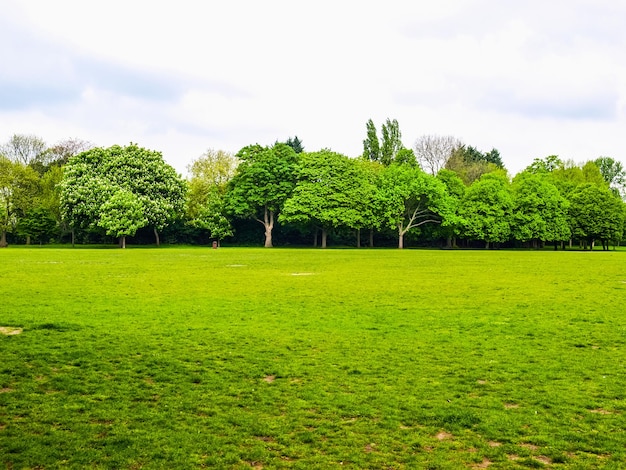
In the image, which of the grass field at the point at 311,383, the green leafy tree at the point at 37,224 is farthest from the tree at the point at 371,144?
the grass field at the point at 311,383

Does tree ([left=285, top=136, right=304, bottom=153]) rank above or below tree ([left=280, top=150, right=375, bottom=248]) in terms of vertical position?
above

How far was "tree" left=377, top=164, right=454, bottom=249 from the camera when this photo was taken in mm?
71812

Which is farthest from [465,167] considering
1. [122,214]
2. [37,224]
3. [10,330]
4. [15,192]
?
[10,330]

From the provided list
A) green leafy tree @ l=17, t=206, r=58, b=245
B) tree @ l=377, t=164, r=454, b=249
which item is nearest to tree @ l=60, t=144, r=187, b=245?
green leafy tree @ l=17, t=206, r=58, b=245

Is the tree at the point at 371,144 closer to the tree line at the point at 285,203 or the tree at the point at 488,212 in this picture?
the tree line at the point at 285,203

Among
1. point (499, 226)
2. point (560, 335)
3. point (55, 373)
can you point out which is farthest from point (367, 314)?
point (499, 226)

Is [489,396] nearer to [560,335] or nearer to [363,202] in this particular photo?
[560,335]

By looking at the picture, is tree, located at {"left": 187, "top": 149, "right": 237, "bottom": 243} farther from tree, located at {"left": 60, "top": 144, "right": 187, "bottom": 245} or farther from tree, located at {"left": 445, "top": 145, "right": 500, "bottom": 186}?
tree, located at {"left": 445, "top": 145, "right": 500, "bottom": 186}

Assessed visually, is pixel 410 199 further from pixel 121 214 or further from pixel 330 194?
pixel 121 214

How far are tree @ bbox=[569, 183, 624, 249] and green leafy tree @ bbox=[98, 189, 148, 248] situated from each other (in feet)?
204

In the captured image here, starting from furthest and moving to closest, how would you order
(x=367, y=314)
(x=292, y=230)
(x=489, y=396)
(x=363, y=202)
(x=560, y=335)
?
(x=292, y=230) < (x=363, y=202) < (x=367, y=314) < (x=560, y=335) < (x=489, y=396)

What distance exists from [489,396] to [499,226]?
6906cm

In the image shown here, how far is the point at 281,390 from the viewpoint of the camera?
8102 millimetres

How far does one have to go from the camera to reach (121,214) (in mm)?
65000
